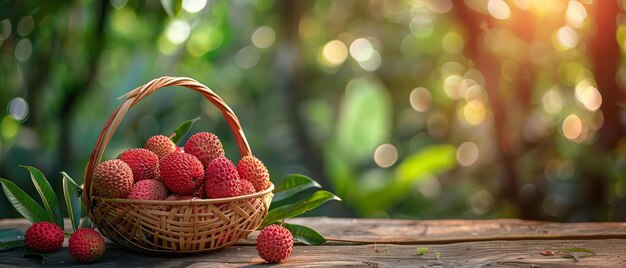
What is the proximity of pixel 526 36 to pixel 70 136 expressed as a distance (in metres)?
1.68

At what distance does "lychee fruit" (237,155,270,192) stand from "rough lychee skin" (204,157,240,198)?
53mm

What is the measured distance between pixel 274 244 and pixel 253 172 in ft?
0.47

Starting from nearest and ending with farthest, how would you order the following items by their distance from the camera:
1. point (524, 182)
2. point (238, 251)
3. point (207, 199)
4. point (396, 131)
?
point (207, 199) → point (238, 251) → point (524, 182) → point (396, 131)

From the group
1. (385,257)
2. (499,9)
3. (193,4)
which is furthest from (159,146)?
(499,9)

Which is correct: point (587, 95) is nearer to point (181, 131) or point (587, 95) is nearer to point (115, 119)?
point (181, 131)

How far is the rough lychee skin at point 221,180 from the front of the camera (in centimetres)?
122

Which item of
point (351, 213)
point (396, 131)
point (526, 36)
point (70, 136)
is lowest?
point (351, 213)

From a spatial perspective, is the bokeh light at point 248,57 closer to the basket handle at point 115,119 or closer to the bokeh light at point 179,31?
the bokeh light at point 179,31

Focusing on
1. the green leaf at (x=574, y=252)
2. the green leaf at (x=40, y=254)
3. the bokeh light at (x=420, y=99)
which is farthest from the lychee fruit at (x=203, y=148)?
the bokeh light at (x=420, y=99)

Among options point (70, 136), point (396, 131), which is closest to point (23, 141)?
point (70, 136)

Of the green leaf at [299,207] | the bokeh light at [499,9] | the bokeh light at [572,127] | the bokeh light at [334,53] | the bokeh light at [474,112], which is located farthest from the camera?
the bokeh light at [334,53]

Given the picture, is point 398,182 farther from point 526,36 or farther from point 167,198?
point 167,198

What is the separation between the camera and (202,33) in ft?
10.9

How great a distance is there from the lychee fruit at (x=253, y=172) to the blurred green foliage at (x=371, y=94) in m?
0.83
